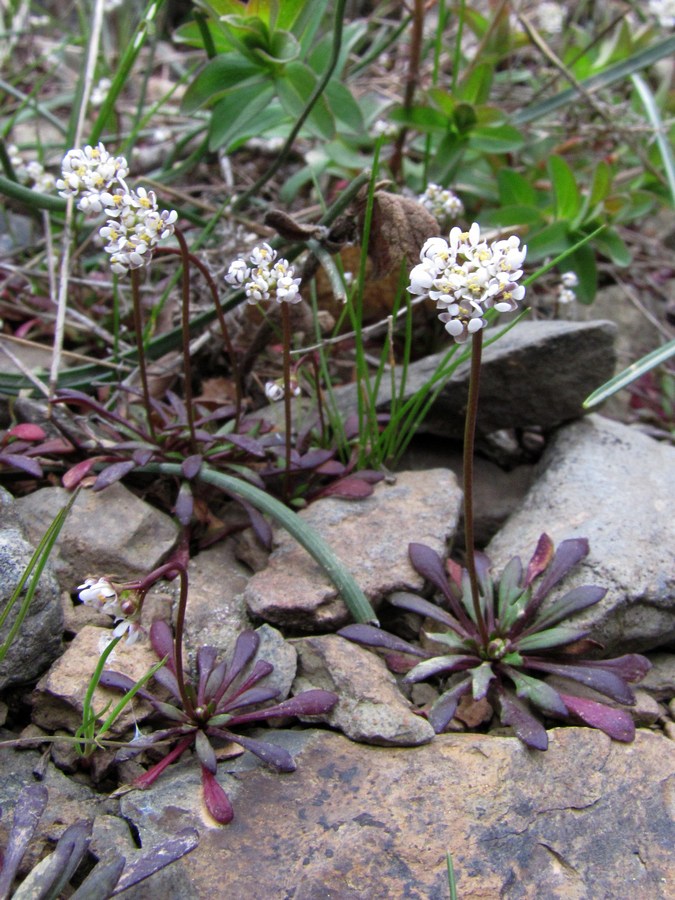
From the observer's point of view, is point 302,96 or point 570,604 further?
point 302,96

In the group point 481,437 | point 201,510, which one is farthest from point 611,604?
point 201,510

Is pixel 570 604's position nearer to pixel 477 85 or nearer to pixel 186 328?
pixel 186 328

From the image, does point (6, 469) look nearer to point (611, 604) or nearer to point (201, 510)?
point (201, 510)

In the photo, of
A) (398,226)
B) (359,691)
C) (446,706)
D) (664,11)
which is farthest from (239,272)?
(664,11)

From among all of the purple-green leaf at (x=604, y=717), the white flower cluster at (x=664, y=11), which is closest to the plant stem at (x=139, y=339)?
the purple-green leaf at (x=604, y=717)

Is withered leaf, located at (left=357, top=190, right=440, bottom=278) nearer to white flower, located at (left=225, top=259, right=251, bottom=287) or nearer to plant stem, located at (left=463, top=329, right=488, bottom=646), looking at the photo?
white flower, located at (left=225, top=259, right=251, bottom=287)

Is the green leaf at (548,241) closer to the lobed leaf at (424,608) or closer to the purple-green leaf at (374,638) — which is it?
the lobed leaf at (424,608)
